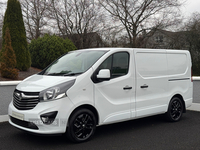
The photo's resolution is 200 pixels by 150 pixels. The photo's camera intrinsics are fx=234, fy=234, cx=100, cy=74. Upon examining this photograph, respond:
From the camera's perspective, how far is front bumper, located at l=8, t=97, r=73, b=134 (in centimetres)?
412

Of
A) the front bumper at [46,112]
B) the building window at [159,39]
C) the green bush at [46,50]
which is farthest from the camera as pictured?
the building window at [159,39]

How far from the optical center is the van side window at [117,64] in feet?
16.4

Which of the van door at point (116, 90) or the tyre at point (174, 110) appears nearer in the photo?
the van door at point (116, 90)

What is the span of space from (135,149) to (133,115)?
45.8 inches

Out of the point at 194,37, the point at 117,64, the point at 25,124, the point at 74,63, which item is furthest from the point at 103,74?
the point at 194,37

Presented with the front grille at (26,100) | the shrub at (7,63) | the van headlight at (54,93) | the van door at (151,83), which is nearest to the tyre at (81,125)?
the van headlight at (54,93)

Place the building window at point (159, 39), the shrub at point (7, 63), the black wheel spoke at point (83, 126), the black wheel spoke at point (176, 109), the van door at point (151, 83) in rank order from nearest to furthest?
the black wheel spoke at point (83, 126) < the van door at point (151, 83) < the black wheel spoke at point (176, 109) < the shrub at point (7, 63) < the building window at point (159, 39)

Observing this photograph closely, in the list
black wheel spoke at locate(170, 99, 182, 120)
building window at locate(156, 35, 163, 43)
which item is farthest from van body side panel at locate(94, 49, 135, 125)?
building window at locate(156, 35, 163, 43)

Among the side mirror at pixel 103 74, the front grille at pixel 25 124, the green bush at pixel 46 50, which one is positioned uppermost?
the green bush at pixel 46 50

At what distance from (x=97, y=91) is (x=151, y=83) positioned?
64.0 inches

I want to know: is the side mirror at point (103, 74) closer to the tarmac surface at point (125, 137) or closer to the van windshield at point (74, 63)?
the van windshield at point (74, 63)

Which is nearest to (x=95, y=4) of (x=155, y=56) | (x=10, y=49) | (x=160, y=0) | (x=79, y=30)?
(x=79, y=30)

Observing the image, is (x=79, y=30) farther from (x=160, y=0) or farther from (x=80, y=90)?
(x=80, y=90)

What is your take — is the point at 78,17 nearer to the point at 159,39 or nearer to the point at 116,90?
the point at 159,39
